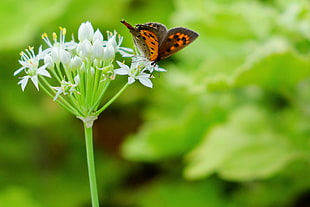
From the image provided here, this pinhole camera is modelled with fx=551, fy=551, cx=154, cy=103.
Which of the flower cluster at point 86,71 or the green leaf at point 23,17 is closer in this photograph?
the flower cluster at point 86,71

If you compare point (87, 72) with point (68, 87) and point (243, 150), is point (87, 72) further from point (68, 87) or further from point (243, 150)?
point (243, 150)

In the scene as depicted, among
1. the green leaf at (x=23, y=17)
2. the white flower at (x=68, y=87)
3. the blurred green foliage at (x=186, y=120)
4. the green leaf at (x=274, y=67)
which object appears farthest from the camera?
the green leaf at (x=23, y=17)

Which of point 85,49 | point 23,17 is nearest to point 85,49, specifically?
point 85,49

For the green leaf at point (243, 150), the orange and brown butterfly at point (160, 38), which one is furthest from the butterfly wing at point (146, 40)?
the green leaf at point (243, 150)

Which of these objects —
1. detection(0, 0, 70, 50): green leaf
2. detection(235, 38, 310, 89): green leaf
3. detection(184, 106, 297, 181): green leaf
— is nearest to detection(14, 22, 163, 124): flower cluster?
detection(235, 38, 310, 89): green leaf

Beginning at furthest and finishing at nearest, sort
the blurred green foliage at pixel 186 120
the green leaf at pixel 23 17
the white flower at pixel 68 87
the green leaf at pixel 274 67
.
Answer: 1. the green leaf at pixel 23 17
2. the blurred green foliage at pixel 186 120
3. the green leaf at pixel 274 67
4. the white flower at pixel 68 87

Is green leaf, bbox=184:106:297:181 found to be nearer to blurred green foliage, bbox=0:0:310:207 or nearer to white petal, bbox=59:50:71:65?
blurred green foliage, bbox=0:0:310:207

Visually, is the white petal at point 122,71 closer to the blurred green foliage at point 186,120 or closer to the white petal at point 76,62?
the white petal at point 76,62
